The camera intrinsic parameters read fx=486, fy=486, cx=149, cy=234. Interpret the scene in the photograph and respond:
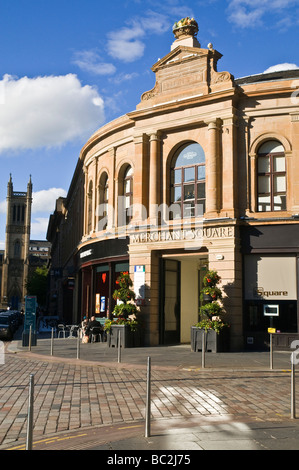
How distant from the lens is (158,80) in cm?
2464

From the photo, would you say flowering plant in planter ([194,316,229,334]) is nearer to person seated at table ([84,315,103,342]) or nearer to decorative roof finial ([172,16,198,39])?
person seated at table ([84,315,103,342])

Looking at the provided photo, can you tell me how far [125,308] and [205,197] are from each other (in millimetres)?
6328

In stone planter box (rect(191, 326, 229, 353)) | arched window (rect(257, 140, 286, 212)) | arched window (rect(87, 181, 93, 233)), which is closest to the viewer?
stone planter box (rect(191, 326, 229, 353))

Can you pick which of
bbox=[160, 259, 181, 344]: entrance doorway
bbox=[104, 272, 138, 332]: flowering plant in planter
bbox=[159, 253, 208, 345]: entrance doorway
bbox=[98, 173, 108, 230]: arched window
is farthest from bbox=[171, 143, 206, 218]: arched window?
bbox=[98, 173, 108, 230]: arched window

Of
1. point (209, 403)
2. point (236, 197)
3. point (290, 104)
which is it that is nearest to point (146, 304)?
point (236, 197)

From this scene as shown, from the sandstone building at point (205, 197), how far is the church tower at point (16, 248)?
457 ft

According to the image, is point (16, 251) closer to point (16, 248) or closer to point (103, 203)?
point (16, 248)

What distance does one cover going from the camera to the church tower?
524 ft

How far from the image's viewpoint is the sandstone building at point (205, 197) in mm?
20938

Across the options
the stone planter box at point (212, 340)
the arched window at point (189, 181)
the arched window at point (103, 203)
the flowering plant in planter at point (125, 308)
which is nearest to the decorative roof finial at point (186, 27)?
the arched window at point (189, 181)

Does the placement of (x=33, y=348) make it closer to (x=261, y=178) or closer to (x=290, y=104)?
(x=261, y=178)

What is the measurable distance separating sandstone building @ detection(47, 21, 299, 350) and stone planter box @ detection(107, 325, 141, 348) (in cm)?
89
